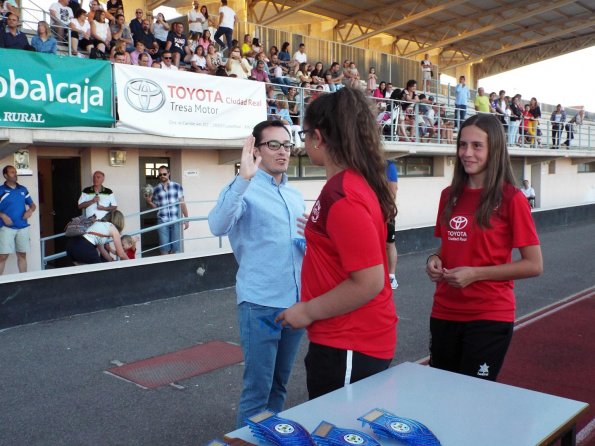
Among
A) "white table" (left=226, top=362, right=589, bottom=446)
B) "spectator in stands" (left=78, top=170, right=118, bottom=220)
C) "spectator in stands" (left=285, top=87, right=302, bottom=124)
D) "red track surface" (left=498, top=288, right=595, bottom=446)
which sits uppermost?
"spectator in stands" (left=285, top=87, right=302, bottom=124)

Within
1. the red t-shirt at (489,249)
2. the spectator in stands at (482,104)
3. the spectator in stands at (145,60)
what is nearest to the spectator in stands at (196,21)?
the spectator in stands at (145,60)

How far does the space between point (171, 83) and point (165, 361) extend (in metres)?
5.65

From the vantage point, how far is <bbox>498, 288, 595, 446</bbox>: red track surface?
507 centimetres

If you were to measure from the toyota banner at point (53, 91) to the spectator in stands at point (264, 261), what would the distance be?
6.36m

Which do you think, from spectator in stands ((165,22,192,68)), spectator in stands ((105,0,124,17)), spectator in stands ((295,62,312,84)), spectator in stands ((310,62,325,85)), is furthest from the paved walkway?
spectator in stands ((310,62,325,85))

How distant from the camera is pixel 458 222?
3037 millimetres

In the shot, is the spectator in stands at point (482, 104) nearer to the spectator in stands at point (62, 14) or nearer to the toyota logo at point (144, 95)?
the toyota logo at point (144, 95)

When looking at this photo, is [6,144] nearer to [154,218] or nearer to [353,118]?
[154,218]

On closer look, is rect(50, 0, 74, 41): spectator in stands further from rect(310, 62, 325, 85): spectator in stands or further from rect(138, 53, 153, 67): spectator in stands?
rect(310, 62, 325, 85): spectator in stands

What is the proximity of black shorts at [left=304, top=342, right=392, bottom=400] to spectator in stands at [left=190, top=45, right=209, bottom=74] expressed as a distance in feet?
37.8

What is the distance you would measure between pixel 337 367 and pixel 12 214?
8.61m

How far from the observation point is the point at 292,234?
3.19m

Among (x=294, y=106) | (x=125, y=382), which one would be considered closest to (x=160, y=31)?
(x=294, y=106)

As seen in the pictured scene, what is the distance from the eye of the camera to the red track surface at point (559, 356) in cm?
507
